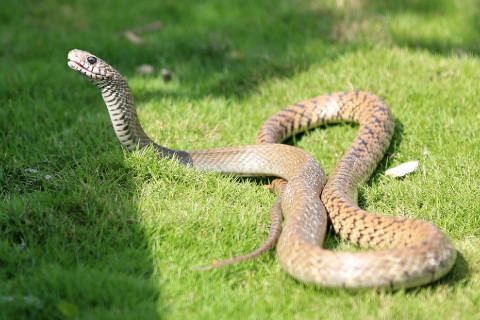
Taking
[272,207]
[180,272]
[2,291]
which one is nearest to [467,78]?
[272,207]

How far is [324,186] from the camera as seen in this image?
520 centimetres

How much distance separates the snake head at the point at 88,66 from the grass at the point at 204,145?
804 mm

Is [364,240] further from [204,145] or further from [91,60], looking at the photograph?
[91,60]

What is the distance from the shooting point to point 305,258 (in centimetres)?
390

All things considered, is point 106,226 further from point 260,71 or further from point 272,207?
point 260,71

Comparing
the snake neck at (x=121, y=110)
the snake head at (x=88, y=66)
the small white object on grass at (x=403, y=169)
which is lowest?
the small white object on grass at (x=403, y=169)

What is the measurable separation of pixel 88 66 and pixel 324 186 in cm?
260

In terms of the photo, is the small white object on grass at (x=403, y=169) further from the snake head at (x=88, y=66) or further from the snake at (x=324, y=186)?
the snake head at (x=88, y=66)

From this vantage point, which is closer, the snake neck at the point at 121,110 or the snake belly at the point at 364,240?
the snake belly at the point at 364,240

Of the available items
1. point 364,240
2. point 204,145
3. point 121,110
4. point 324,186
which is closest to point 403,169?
point 324,186

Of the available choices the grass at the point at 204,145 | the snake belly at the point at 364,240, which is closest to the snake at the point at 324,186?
the snake belly at the point at 364,240

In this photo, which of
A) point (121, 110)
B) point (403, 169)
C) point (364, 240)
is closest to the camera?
point (364, 240)

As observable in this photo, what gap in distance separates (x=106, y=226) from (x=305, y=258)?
171cm

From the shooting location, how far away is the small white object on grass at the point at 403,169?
17.9 feet
